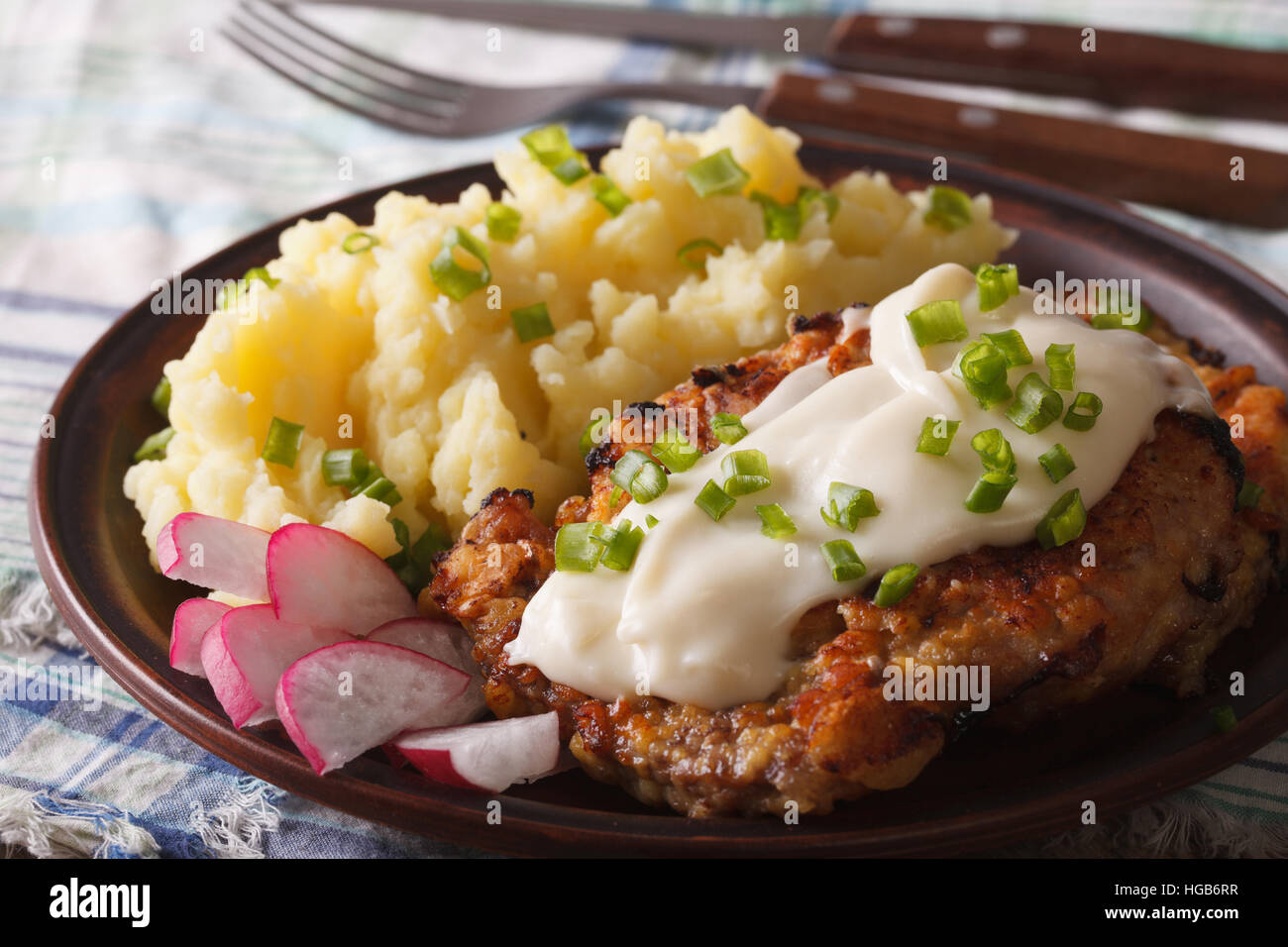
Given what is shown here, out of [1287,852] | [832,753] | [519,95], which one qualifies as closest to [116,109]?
[519,95]

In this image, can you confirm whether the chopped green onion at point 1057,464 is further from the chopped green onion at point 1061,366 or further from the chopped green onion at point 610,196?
the chopped green onion at point 610,196

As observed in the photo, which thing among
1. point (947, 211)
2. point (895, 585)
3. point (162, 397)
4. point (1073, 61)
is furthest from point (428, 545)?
point (1073, 61)

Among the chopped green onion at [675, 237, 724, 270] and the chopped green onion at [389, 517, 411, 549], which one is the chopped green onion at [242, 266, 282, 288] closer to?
the chopped green onion at [389, 517, 411, 549]

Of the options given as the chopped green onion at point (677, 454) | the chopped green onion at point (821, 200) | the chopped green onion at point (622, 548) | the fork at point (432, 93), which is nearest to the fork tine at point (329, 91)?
the fork at point (432, 93)

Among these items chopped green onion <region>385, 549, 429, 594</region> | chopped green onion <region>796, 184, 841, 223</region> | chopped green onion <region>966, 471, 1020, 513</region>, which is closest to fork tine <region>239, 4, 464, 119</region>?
chopped green onion <region>796, 184, 841, 223</region>

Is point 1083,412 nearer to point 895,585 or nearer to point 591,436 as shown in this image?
point 895,585

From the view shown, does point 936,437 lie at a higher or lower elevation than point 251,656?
higher

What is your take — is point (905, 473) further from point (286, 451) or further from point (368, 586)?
point (286, 451)
